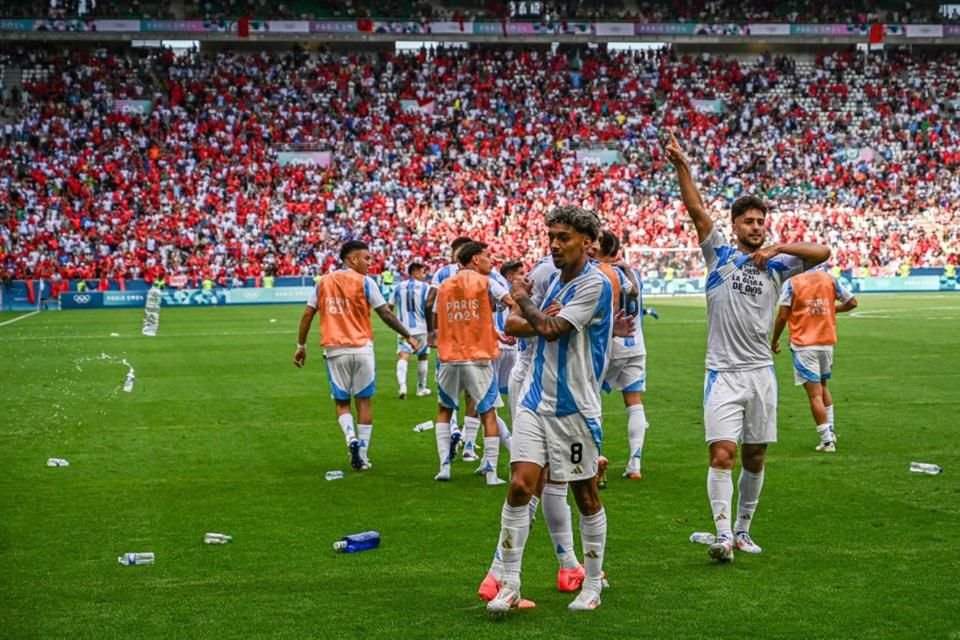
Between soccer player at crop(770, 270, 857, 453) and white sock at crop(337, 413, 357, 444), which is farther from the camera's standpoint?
soccer player at crop(770, 270, 857, 453)

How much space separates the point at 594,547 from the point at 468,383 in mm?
4543

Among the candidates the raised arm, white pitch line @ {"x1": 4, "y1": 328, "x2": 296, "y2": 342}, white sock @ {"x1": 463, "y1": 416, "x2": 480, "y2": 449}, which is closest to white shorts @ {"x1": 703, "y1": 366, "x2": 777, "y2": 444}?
the raised arm

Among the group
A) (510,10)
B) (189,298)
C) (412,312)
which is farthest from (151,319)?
(510,10)

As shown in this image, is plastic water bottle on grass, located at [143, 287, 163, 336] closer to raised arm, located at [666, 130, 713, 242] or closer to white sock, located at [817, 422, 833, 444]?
white sock, located at [817, 422, 833, 444]

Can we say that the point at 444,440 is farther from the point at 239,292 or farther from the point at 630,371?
the point at 239,292

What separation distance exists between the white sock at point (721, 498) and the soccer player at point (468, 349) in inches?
139

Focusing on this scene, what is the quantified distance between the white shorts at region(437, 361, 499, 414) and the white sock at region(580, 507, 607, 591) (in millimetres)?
4332

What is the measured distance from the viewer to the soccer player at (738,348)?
7.75 meters

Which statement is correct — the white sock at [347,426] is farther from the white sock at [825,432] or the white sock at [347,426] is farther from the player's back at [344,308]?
the white sock at [825,432]

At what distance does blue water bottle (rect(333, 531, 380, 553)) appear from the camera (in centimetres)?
836

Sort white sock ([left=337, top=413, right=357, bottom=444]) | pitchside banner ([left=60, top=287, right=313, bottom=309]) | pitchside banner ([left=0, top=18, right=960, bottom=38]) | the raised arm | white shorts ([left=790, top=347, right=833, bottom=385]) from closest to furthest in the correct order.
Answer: the raised arm
white sock ([left=337, top=413, right=357, bottom=444])
white shorts ([left=790, top=347, right=833, bottom=385])
pitchside banner ([left=60, top=287, right=313, bottom=309])
pitchside banner ([left=0, top=18, right=960, bottom=38])

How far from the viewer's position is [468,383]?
11.2 meters

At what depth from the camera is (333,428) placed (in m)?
15.1

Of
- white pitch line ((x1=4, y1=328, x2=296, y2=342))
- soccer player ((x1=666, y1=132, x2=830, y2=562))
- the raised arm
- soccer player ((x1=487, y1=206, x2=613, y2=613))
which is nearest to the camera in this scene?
soccer player ((x1=487, y1=206, x2=613, y2=613))
